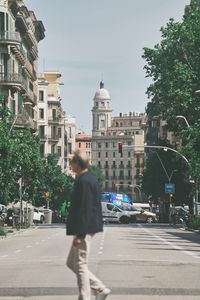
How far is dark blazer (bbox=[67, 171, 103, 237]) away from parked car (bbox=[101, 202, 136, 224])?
75091 mm

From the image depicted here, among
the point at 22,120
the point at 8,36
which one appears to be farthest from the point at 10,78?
the point at 22,120

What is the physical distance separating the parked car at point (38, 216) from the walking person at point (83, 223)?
78337 mm

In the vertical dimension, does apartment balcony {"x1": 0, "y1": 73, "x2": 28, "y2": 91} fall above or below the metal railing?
below

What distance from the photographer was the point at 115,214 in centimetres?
8781

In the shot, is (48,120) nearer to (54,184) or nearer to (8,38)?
(54,184)

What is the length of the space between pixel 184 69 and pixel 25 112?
2999 centimetres

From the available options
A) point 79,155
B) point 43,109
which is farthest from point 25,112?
point 79,155

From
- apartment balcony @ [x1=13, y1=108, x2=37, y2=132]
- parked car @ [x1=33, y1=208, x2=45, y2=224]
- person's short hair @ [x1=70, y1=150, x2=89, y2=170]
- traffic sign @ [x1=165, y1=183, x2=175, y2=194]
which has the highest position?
apartment balcony @ [x1=13, y1=108, x2=37, y2=132]

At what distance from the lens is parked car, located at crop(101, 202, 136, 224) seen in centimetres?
8694

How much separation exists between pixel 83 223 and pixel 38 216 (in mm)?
79553

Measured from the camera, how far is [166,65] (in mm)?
68375

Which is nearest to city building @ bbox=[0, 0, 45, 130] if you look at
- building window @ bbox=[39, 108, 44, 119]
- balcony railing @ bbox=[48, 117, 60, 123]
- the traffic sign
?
the traffic sign

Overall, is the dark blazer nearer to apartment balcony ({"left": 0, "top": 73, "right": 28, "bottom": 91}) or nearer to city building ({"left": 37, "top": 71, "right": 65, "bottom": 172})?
apartment balcony ({"left": 0, "top": 73, "right": 28, "bottom": 91})

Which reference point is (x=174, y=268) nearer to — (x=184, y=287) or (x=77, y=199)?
(x=184, y=287)
